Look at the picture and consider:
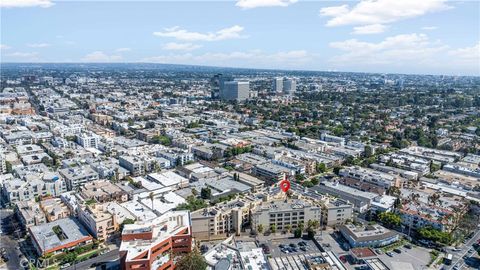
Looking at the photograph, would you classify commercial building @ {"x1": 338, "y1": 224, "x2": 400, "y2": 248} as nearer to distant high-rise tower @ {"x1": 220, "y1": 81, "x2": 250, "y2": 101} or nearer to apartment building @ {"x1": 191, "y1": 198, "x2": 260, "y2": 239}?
apartment building @ {"x1": 191, "y1": 198, "x2": 260, "y2": 239}

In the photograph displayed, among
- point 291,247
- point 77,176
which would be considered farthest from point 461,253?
point 77,176

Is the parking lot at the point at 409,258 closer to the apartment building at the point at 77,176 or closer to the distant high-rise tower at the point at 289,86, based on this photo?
the apartment building at the point at 77,176

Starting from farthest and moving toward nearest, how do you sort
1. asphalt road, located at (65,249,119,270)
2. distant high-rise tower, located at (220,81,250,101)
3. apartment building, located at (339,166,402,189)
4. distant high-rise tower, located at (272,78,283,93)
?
distant high-rise tower, located at (272,78,283,93), distant high-rise tower, located at (220,81,250,101), apartment building, located at (339,166,402,189), asphalt road, located at (65,249,119,270)

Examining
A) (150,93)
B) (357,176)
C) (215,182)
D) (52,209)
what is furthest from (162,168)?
(150,93)

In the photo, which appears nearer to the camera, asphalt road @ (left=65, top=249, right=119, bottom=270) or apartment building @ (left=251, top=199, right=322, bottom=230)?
asphalt road @ (left=65, top=249, right=119, bottom=270)

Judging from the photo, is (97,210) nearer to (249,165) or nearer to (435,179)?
(249,165)

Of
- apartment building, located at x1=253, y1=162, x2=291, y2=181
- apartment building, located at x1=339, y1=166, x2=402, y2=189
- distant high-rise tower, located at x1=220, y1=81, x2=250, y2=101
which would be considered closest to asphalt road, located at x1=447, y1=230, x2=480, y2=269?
apartment building, located at x1=339, y1=166, x2=402, y2=189
